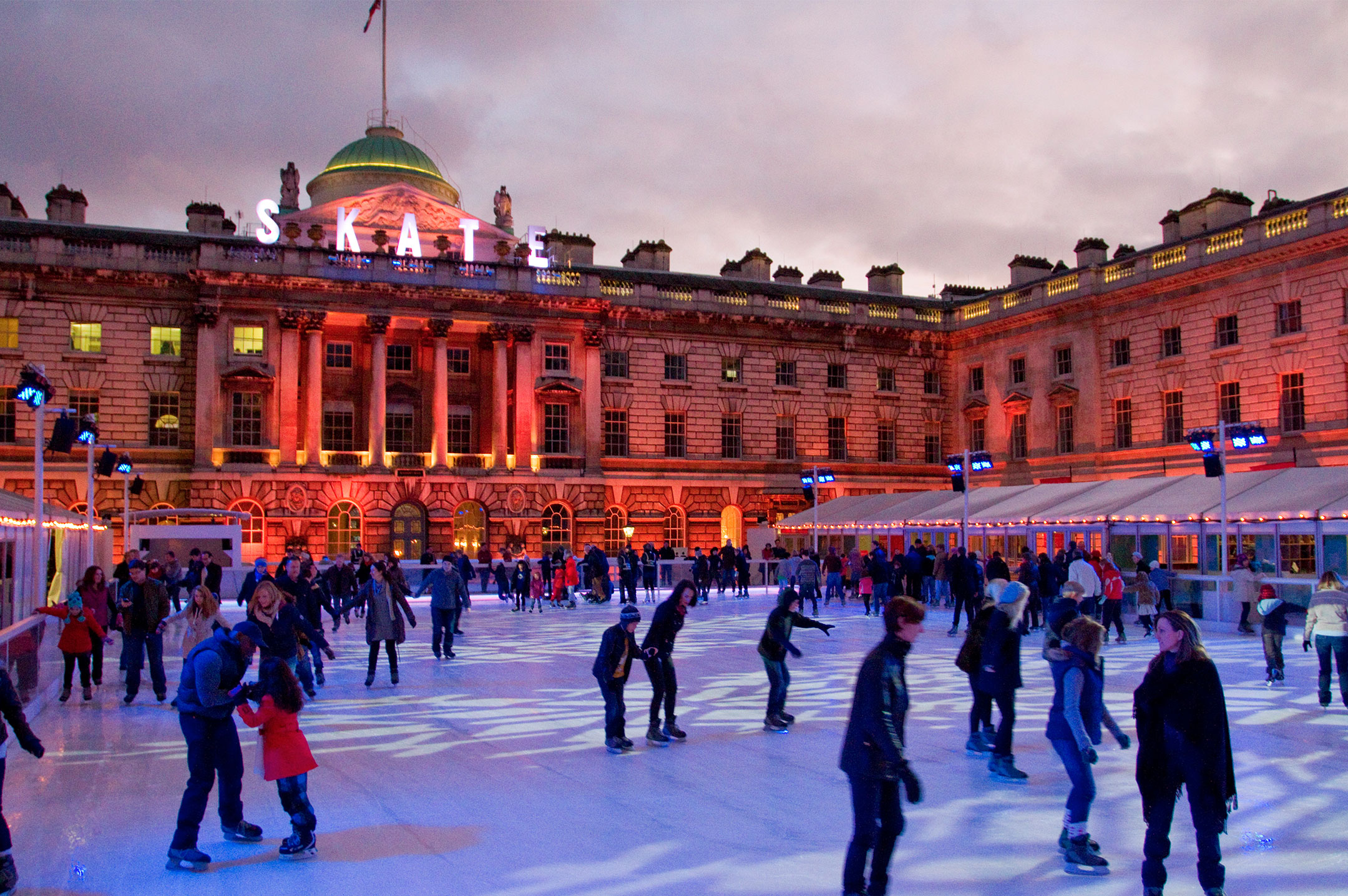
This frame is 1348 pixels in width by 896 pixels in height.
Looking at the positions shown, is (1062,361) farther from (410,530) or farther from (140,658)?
(140,658)

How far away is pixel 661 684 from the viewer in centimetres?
1184

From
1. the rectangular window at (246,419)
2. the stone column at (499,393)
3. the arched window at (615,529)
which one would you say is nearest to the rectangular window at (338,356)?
the rectangular window at (246,419)

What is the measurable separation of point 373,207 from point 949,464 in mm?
27504

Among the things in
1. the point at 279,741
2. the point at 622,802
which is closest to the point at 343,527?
the point at 622,802

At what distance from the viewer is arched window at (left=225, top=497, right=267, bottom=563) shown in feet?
144

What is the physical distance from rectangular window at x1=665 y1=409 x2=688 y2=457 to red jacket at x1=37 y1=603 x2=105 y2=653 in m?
36.8

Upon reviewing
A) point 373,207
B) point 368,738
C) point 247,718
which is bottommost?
point 368,738

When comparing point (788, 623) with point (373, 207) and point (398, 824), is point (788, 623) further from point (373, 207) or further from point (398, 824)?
point (373, 207)

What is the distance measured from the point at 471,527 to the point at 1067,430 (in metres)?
24.4

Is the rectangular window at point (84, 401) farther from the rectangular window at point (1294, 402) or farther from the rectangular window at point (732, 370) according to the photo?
the rectangular window at point (1294, 402)

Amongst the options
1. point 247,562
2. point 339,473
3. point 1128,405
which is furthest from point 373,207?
point 1128,405

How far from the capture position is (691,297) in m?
51.7

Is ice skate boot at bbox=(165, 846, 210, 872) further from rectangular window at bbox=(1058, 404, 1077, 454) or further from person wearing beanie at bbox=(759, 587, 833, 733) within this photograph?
rectangular window at bbox=(1058, 404, 1077, 454)

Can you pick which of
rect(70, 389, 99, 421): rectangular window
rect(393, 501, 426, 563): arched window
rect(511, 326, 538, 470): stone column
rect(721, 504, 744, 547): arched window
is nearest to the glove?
rect(393, 501, 426, 563): arched window
